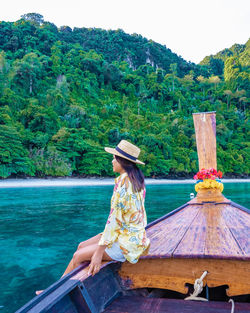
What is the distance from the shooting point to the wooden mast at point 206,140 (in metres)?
4.20

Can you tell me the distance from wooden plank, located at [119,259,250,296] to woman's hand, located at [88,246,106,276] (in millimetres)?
287

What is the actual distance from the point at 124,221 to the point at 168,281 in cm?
46

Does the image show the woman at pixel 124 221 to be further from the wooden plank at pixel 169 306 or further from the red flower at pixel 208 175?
the red flower at pixel 208 175

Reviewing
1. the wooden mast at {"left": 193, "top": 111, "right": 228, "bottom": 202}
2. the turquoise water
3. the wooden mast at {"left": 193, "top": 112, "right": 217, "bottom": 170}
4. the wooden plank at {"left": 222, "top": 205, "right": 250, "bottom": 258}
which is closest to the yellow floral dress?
the wooden plank at {"left": 222, "top": 205, "right": 250, "bottom": 258}

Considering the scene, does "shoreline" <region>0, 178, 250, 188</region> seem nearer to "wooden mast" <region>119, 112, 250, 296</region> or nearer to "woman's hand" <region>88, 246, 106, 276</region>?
"wooden mast" <region>119, 112, 250, 296</region>

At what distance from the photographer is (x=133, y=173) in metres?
1.51

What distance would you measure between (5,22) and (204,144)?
4987 cm

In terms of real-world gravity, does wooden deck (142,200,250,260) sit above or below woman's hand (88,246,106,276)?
below

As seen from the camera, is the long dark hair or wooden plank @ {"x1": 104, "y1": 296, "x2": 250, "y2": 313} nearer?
wooden plank @ {"x1": 104, "y1": 296, "x2": 250, "y2": 313}

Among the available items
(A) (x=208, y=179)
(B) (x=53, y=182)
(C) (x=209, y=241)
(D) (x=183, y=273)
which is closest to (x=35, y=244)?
(A) (x=208, y=179)

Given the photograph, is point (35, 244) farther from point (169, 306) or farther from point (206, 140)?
point (169, 306)

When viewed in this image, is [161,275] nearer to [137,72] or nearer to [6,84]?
[6,84]

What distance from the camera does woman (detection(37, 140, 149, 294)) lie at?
4.70 ft

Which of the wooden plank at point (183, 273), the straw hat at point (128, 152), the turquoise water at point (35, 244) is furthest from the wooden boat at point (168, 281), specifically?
the turquoise water at point (35, 244)
